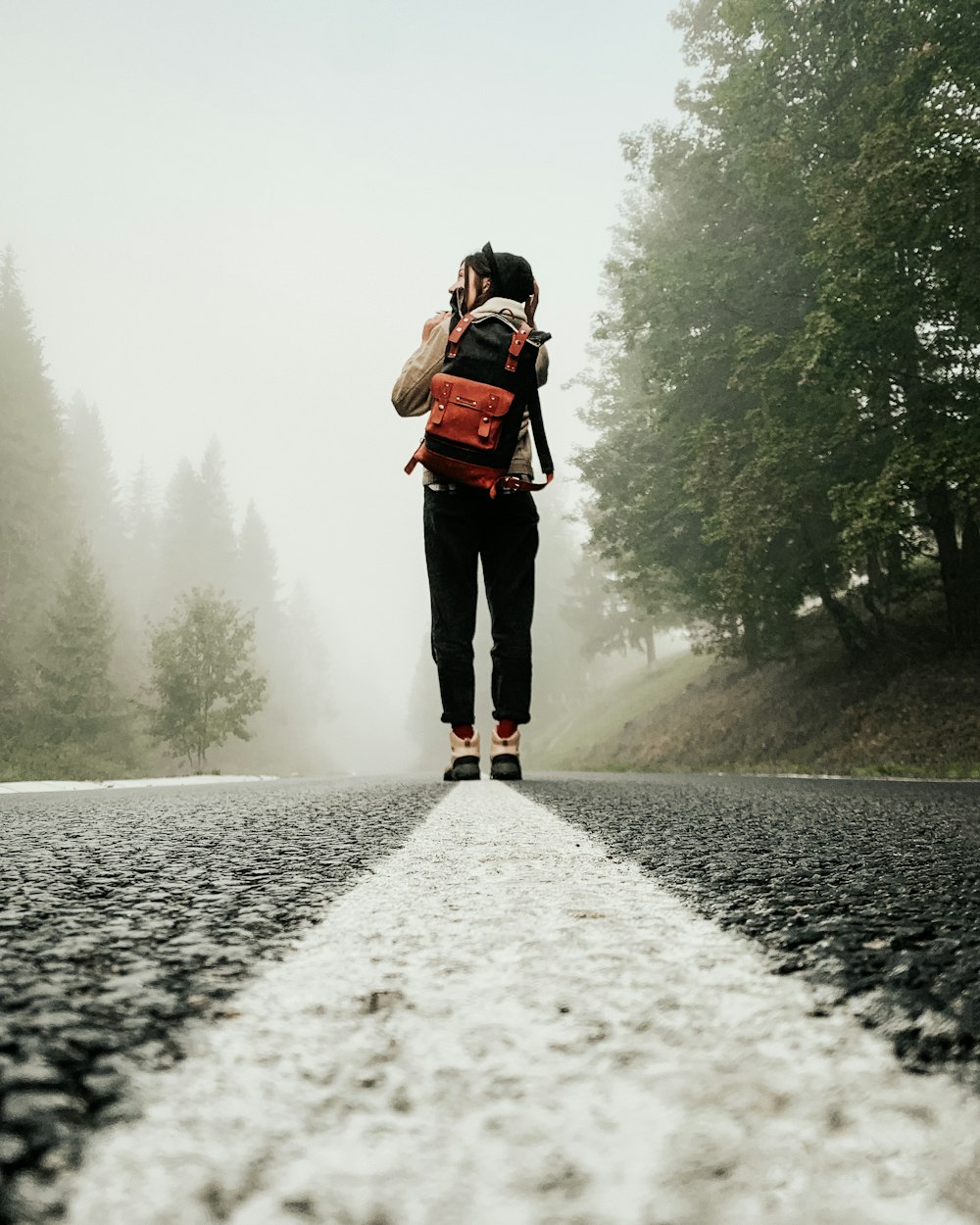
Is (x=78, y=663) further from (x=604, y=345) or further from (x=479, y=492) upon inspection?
(x=479, y=492)

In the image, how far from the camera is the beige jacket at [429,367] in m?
4.59

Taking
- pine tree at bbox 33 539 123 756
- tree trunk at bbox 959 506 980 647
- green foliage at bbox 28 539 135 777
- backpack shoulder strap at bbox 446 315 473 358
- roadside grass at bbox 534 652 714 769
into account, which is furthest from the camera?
pine tree at bbox 33 539 123 756

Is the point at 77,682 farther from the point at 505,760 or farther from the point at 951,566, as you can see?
the point at 505,760

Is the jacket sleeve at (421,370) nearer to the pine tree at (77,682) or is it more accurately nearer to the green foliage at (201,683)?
the green foliage at (201,683)

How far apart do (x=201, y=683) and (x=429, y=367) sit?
2663cm

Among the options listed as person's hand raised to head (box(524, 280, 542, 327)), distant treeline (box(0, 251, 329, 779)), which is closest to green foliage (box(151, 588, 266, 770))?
distant treeline (box(0, 251, 329, 779))

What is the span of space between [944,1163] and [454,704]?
4.15 m

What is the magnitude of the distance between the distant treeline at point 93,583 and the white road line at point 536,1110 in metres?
29.0

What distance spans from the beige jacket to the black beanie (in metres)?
0.11

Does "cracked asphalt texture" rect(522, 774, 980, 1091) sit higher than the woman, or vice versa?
the woman

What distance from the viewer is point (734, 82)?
502 inches

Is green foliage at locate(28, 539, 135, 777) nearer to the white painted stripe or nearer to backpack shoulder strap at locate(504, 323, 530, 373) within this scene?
the white painted stripe

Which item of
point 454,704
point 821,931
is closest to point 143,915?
point 821,931

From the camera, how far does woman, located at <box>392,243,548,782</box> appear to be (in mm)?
4602
